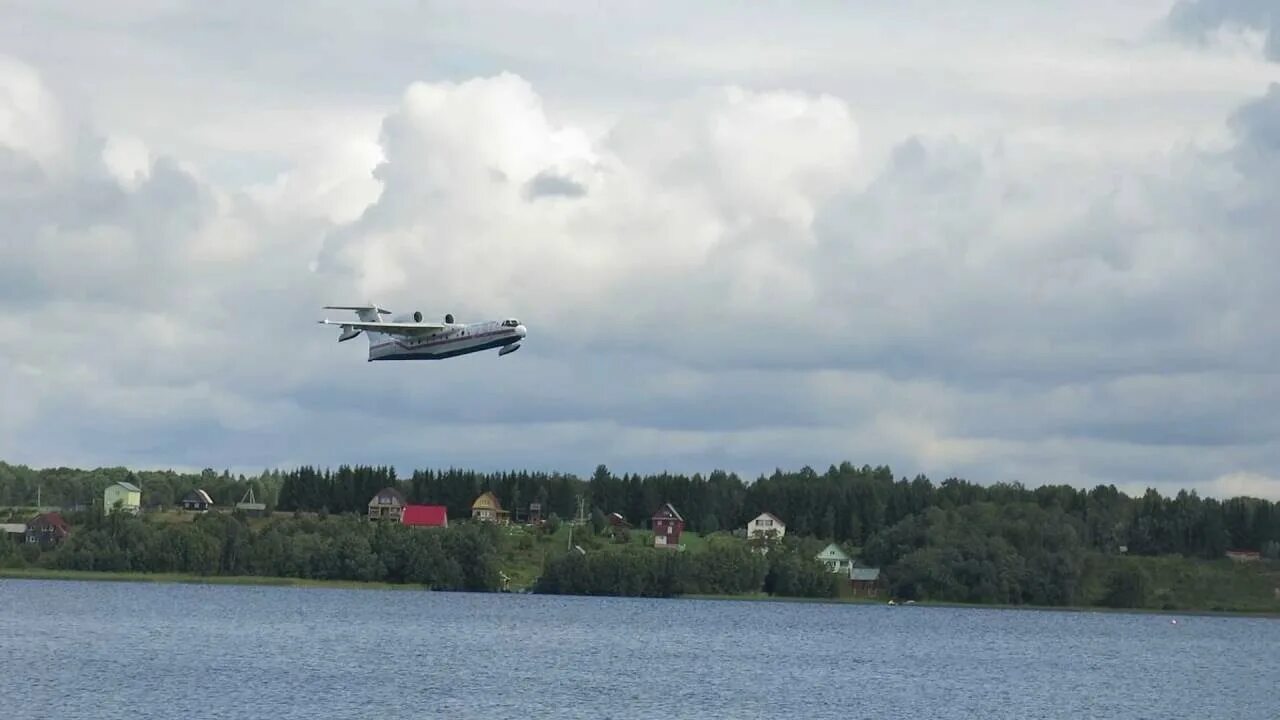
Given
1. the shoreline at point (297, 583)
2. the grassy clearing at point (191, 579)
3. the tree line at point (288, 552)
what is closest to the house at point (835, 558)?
the shoreline at point (297, 583)

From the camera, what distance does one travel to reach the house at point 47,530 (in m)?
191

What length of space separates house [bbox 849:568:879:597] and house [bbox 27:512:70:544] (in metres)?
79.0

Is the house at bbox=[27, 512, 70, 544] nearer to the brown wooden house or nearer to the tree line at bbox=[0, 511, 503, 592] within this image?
the brown wooden house

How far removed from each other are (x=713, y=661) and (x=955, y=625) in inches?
2280

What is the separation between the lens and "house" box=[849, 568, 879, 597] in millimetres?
188000

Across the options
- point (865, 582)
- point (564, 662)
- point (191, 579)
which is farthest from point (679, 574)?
point (564, 662)

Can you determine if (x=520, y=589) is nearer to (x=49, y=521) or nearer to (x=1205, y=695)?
(x=49, y=521)

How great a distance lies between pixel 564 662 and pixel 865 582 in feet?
297

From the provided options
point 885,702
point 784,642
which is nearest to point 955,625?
point 784,642

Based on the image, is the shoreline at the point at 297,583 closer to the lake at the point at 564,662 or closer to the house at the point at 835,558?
the lake at the point at 564,662

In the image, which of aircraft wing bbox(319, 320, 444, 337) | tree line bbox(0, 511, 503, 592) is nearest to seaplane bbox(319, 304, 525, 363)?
aircraft wing bbox(319, 320, 444, 337)

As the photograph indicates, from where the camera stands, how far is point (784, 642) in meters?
129

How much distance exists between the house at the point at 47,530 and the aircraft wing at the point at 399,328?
9623cm

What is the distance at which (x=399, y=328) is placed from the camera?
101188mm
